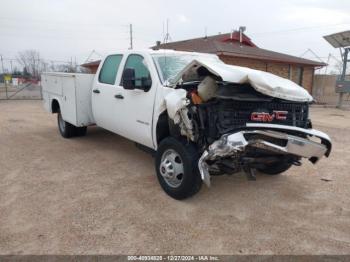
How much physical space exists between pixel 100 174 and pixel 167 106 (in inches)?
76.7

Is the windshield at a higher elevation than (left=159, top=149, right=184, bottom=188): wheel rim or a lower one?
higher

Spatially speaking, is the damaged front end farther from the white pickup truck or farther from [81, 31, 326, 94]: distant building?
[81, 31, 326, 94]: distant building

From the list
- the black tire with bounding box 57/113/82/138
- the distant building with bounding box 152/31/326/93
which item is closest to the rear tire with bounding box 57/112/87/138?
the black tire with bounding box 57/113/82/138

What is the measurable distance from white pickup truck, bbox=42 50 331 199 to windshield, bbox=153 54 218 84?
2 cm

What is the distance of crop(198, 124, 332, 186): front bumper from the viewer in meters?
3.37

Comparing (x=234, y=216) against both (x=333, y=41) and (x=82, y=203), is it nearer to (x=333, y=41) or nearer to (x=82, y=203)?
(x=82, y=203)

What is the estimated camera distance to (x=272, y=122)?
12.1ft

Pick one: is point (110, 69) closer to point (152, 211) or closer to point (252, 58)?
point (152, 211)

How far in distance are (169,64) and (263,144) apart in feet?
7.12

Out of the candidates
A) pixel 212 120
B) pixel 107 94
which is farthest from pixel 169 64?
pixel 212 120

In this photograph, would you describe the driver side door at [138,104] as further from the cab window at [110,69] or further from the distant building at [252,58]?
the distant building at [252,58]

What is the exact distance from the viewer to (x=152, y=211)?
Answer: 12.6ft

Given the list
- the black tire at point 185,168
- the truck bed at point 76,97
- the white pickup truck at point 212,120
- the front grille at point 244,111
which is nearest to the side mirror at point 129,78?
the white pickup truck at point 212,120

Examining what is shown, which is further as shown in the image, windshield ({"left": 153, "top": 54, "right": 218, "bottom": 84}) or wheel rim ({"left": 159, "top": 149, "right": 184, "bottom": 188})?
windshield ({"left": 153, "top": 54, "right": 218, "bottom": 84})
